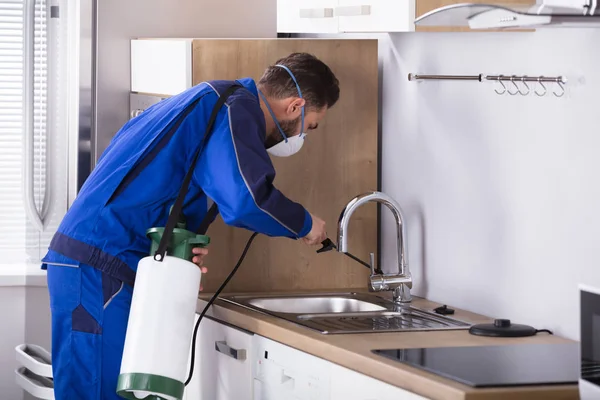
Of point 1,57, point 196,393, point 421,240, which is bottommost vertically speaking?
point 196,393

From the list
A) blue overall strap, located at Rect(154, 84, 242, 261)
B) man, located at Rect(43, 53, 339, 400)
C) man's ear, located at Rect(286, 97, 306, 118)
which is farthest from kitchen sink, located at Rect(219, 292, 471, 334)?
man's ear, located at Rect(286, 97, 306, 118)

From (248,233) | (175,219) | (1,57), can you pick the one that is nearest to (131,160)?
(175,219)

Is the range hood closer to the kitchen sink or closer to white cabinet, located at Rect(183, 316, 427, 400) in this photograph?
white cabinet, located at Rect(183, 316, 427, 400)

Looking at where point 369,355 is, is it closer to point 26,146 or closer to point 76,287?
point 76,287

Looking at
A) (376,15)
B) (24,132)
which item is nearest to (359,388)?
(376,15)

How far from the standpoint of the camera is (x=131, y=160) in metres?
2.71

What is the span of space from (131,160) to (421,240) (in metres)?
0.89

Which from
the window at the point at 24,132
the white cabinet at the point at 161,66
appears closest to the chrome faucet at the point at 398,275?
the white cabinet at the point at 161,66

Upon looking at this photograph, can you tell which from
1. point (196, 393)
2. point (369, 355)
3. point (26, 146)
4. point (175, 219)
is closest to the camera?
point (369, 355)

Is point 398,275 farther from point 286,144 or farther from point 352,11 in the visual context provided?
point 352,11

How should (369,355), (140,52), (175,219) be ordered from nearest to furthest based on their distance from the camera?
(369,355)
(175,219)
(140,52)

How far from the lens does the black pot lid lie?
95.7 inches

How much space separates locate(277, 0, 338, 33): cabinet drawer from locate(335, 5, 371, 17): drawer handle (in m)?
0.05

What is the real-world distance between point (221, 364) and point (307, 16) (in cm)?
100
